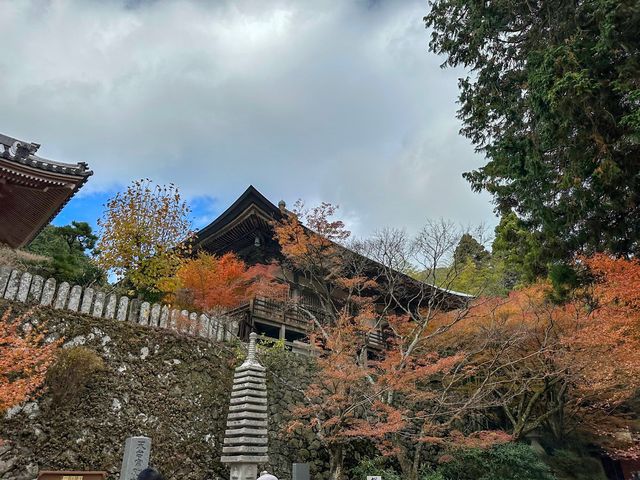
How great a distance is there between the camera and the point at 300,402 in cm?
1272

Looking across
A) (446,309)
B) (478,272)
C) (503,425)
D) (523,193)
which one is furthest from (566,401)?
(478,272)

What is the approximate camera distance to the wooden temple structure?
17.5 m

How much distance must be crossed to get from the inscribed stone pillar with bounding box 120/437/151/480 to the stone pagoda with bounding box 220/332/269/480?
1382mm

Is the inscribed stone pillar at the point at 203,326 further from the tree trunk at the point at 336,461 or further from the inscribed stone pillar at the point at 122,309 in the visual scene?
the tree trunk at the point at 336,461

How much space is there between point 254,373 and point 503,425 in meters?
13.7

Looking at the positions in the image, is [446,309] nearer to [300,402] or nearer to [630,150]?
[300,402]

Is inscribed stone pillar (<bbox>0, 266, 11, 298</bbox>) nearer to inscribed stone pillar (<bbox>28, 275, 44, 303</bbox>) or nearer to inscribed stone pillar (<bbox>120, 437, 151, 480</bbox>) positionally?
inscribed stone pillar (<bbox>28, 275, 44, 303</bbox>)

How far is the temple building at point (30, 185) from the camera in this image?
970 cm

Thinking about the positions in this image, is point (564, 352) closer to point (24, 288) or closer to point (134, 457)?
point (134, 457)

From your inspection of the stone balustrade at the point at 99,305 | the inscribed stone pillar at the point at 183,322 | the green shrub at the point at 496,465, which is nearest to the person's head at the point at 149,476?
the stone balustrade at the point at 99,305

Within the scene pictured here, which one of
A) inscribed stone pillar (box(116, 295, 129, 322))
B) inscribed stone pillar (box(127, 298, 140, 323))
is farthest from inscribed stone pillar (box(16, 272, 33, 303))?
inscribed stone pillar (box(127, 298, 140, 323))

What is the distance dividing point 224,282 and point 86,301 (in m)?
6.87

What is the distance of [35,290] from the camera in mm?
9109

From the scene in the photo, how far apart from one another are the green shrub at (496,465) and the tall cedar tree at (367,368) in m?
0.69
